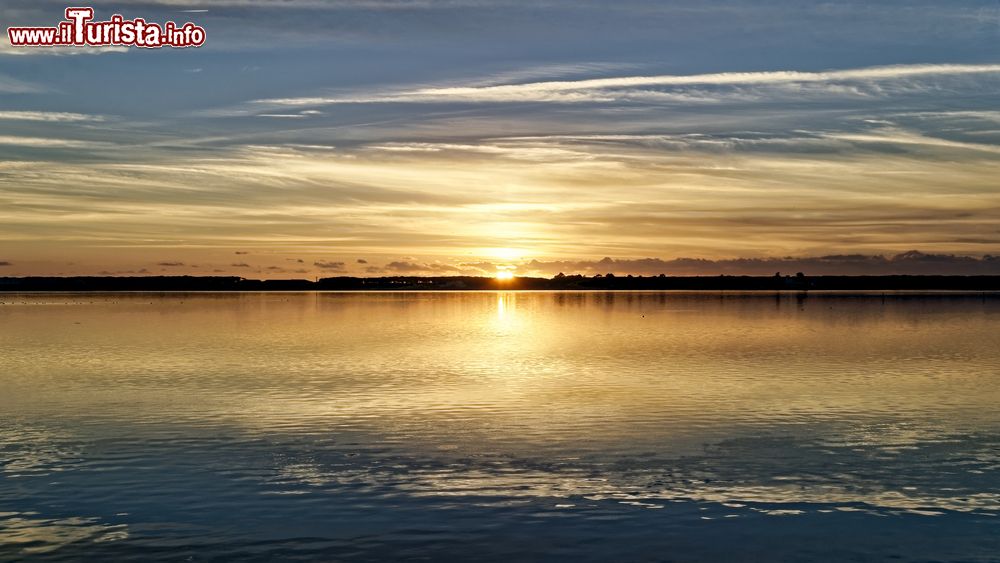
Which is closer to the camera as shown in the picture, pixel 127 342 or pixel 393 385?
pixel 393 385

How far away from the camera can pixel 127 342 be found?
7300 cm

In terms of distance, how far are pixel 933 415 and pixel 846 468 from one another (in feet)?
37.8

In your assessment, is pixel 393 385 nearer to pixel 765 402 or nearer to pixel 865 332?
pixel 765 402

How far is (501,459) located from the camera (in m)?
26.4

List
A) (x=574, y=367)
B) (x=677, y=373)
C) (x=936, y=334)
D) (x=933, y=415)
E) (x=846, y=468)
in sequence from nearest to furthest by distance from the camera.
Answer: (x=846, y=468)
(x=933, y=415)
(x=677, y=373)
(x=574, y=367)
(x=936, y=334)

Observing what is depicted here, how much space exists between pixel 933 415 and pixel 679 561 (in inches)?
838

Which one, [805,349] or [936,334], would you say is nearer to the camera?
[805,349]

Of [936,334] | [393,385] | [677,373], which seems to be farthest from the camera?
[936,334]

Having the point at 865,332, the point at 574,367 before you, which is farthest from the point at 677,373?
the point at 865,332

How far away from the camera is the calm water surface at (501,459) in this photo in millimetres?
18812

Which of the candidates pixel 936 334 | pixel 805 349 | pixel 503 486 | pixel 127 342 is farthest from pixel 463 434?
pixel 936 334

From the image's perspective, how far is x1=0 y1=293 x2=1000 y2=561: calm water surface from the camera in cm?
1881

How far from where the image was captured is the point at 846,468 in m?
25.3

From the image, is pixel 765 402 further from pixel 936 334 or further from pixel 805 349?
pixel 936 334
